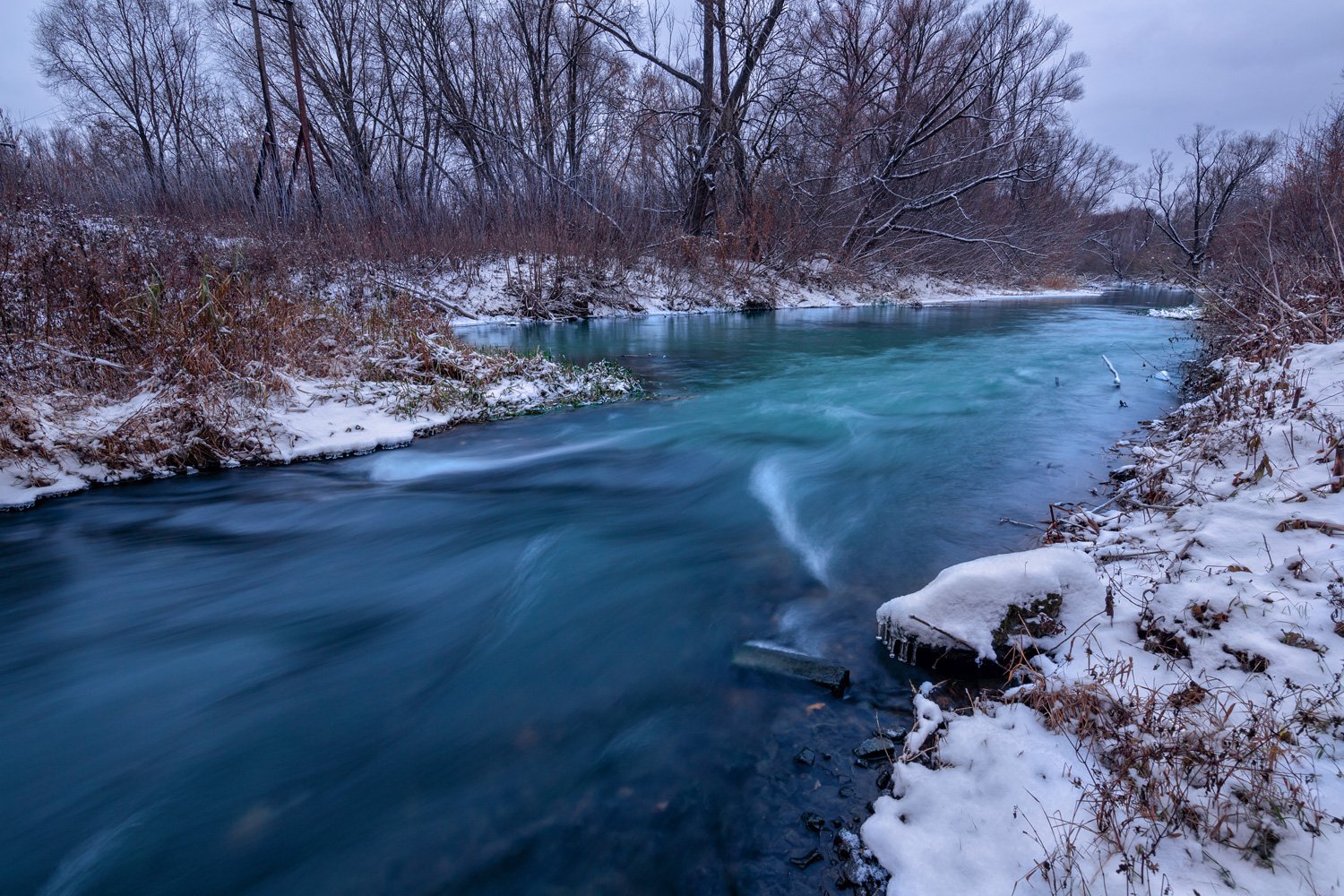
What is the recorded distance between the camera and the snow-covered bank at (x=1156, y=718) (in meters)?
1.51

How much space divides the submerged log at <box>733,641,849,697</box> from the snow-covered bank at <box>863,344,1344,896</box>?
0.33 m

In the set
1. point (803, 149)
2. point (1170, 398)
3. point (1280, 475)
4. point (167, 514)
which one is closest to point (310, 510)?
point (167, 514)

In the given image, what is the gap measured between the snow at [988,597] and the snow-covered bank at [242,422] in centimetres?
478

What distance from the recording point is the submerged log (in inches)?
98.7

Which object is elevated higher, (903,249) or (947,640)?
(903,249)

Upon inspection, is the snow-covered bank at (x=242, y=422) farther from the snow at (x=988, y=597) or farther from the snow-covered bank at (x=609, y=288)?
the snow-covered bank at (x=609, y=288)

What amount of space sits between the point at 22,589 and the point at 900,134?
947 inches

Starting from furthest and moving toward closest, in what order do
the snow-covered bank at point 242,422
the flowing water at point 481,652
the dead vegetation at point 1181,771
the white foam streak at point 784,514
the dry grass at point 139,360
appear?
the dry grass at point 139,360 < the snow-covered bank at point 242,422 < the white foam streak at point 784,514 < the flowing water at point 481,652 < the dead vegetation at point 1181,771

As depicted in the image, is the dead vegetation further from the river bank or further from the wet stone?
the river bank

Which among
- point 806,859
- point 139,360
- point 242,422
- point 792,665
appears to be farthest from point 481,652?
point 139,360

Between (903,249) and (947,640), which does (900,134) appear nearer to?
(903,249)

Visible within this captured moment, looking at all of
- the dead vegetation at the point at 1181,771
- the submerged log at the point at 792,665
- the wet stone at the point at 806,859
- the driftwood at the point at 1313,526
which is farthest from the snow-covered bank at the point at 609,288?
the dead vegetation at the point at 1181,771

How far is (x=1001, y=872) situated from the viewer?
5.18ft

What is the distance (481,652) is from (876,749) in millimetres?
1872
